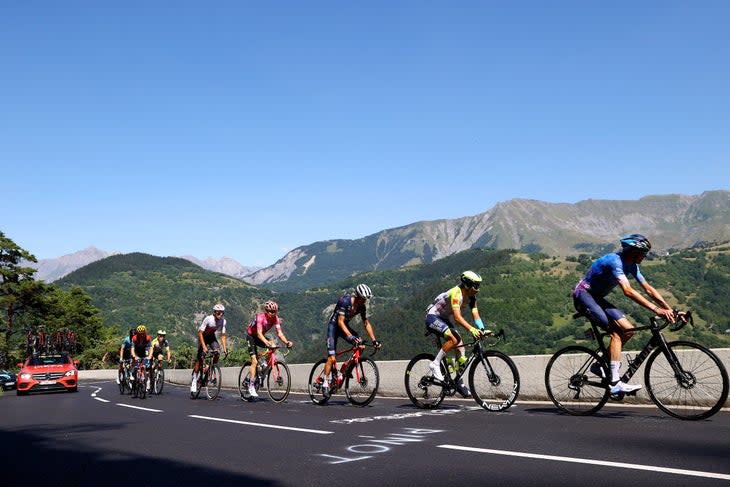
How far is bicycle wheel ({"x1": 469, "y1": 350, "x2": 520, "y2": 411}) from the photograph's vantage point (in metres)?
9.62

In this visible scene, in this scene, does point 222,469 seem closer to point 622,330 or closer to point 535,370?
point 622,330

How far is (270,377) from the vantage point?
13.5 meters

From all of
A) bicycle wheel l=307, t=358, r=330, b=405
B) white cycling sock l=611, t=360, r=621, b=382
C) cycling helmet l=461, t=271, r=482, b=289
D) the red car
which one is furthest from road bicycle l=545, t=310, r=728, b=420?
the red car

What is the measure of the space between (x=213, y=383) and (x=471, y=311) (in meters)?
7.48

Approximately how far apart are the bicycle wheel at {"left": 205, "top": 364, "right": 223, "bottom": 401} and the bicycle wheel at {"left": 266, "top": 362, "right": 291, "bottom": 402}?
192cm

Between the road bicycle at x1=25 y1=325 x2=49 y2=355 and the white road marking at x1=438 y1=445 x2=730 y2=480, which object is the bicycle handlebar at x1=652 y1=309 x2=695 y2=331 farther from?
the road bicycle at x1=25 y1=325 x2=49 y2=355

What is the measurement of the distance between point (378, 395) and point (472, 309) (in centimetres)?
489

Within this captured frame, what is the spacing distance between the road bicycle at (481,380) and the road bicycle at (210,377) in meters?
5.93

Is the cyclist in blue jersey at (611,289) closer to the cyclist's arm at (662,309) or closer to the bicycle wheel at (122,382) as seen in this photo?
the cyclist's arm at (662,309)

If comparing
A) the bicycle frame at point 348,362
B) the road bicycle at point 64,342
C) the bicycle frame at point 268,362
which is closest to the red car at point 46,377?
the bicycle frame at point 268,362

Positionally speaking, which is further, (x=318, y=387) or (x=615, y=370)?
(x=318, y=387)

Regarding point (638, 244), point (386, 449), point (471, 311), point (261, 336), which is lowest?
point (386, 449)

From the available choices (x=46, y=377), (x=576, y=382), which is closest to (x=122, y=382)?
(x=46, y=377)

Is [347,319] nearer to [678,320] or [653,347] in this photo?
[653,347]
